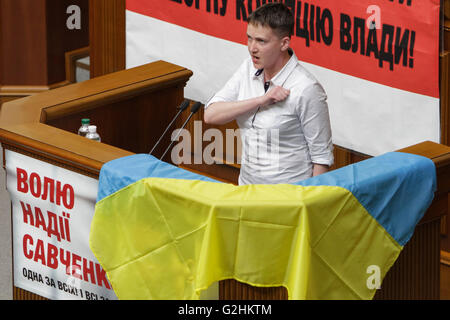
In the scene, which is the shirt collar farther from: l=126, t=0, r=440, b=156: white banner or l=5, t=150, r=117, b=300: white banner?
l=126, t=0, r=440, b=156: white banner

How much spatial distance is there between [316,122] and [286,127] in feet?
0.38

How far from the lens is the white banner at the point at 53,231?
11.5ft

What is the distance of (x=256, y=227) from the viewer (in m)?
2.88

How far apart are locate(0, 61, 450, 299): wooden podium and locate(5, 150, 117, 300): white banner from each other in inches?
2.0

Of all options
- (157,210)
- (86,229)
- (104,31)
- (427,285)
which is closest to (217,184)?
(157,210)

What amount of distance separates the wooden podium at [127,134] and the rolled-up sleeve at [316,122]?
1.04ft

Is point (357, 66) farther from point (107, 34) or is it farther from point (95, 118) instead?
point (107, 34)

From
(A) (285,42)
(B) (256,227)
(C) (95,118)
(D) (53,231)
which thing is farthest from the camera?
(C) (95,118)

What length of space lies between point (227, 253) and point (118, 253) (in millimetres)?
440

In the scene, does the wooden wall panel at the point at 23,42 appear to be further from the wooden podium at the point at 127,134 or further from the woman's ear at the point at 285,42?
the woman's ear at the point at 285,42

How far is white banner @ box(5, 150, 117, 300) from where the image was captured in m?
3.49

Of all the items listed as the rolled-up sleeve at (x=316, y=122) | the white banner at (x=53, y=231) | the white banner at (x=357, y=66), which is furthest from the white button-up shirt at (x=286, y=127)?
the white banner at (x=357, y=66)

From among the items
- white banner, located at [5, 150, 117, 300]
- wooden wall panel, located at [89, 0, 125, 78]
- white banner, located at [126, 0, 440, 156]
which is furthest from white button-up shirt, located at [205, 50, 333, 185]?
wooden wall panel, located at [89, 0, 125, 78]

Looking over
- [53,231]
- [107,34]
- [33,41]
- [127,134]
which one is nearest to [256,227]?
[53,231]
